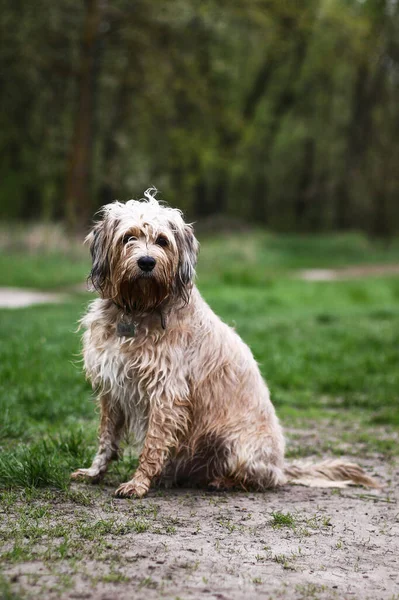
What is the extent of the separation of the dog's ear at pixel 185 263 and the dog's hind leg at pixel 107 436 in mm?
879

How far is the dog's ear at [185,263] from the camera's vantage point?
495 centimetres

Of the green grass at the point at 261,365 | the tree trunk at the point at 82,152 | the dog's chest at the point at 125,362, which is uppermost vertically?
the tree trunk at the point at 82,152

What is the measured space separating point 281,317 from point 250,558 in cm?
1060

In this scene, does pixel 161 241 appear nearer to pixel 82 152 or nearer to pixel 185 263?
pixel 185 263

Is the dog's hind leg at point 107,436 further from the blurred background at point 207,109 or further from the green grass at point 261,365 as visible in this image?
the blurred background at point 207,109

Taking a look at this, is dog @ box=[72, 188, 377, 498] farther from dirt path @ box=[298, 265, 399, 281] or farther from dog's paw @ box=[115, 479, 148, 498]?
dirt path @ box=[298, 265, 399, 281]

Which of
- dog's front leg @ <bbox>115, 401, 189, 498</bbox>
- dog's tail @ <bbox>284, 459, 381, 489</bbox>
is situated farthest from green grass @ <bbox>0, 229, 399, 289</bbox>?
dog's front leg @ <bbox>115, 401, 189, 498</bbox>

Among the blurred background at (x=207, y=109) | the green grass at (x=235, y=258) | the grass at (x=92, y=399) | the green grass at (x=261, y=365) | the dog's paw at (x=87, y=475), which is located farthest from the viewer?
the blurred background at (x=207, y=109)

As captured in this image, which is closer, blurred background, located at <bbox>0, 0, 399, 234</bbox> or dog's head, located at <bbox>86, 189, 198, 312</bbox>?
dog's head, located at <bbox>86, 189, 198, 312</bbox>

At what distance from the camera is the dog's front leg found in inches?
194

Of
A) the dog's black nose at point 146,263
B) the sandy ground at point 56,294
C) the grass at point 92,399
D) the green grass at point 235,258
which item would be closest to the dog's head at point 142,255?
the dog's black nose at point 146,263

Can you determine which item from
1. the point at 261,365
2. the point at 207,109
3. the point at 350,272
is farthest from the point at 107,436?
the point at 207,109

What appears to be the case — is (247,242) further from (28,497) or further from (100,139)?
(28,497)

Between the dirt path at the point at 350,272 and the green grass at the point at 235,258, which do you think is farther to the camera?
the dirt path at the point at 350,272
